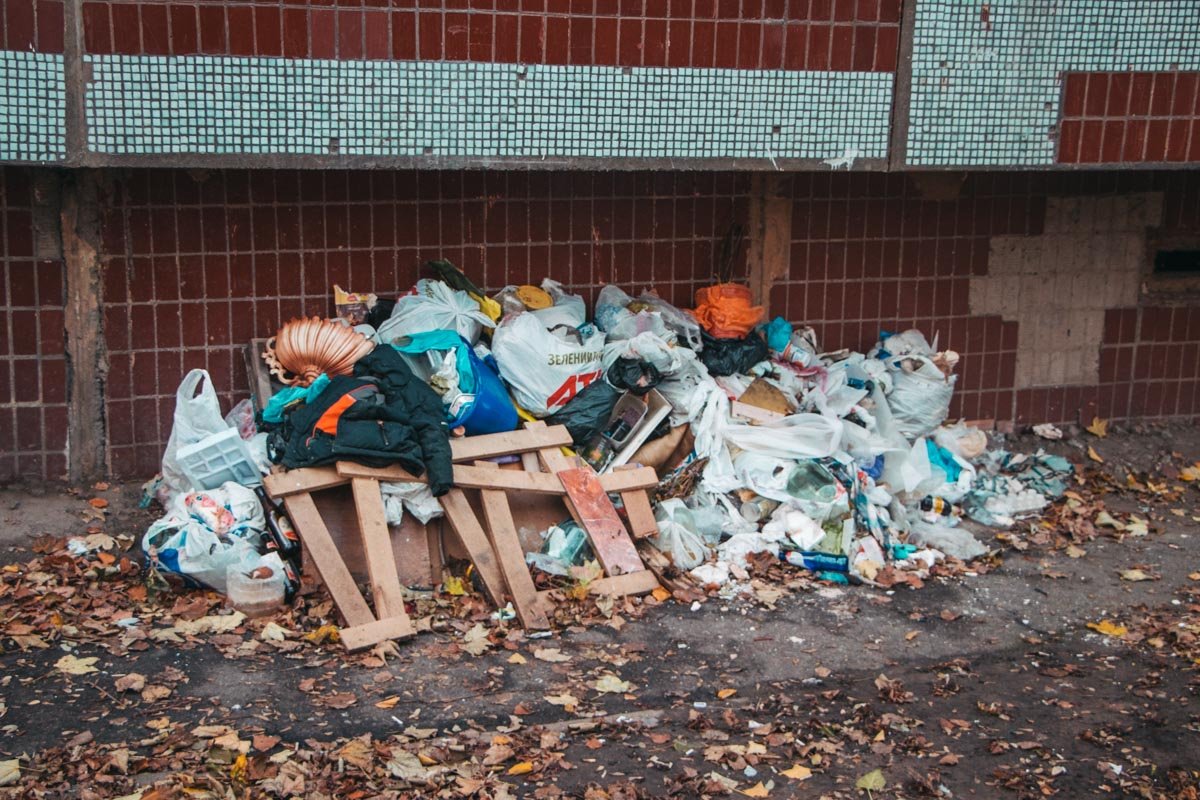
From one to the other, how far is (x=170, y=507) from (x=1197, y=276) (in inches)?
294

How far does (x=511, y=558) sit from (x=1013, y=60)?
13.7ft

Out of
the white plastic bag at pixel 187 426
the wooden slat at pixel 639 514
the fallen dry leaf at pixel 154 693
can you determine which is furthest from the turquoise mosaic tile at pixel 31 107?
the wooden slat at pixel 639 514

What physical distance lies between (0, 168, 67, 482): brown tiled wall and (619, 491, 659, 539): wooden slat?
3.24 metres

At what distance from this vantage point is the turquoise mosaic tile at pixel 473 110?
6.66 m

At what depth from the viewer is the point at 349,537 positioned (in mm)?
7066

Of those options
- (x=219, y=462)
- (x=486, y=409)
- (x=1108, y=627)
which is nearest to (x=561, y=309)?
(x=486, y=409)

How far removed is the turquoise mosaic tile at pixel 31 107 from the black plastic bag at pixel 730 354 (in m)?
4.00

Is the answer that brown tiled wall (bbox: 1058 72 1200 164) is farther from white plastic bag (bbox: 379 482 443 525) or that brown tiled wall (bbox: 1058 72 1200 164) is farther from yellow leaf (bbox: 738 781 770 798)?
yellow leaf (bbox: 738 781 770 798)

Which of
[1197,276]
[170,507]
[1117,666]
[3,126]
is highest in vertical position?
[3,126]

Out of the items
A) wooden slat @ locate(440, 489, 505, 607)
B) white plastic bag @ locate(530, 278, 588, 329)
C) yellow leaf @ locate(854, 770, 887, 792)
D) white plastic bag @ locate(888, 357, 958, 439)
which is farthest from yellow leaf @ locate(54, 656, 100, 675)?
white plastic bag @ locate(888, 357, 958, 439)

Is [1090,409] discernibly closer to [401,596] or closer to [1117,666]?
[1117,666]

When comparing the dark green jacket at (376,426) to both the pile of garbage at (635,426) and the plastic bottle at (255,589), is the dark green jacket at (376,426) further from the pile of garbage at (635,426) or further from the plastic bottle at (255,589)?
the plastic bottle at (255,589)

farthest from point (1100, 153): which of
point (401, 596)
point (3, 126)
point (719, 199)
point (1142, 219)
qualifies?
point (3, 126)

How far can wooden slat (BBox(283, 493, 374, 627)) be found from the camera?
21.3 ft
